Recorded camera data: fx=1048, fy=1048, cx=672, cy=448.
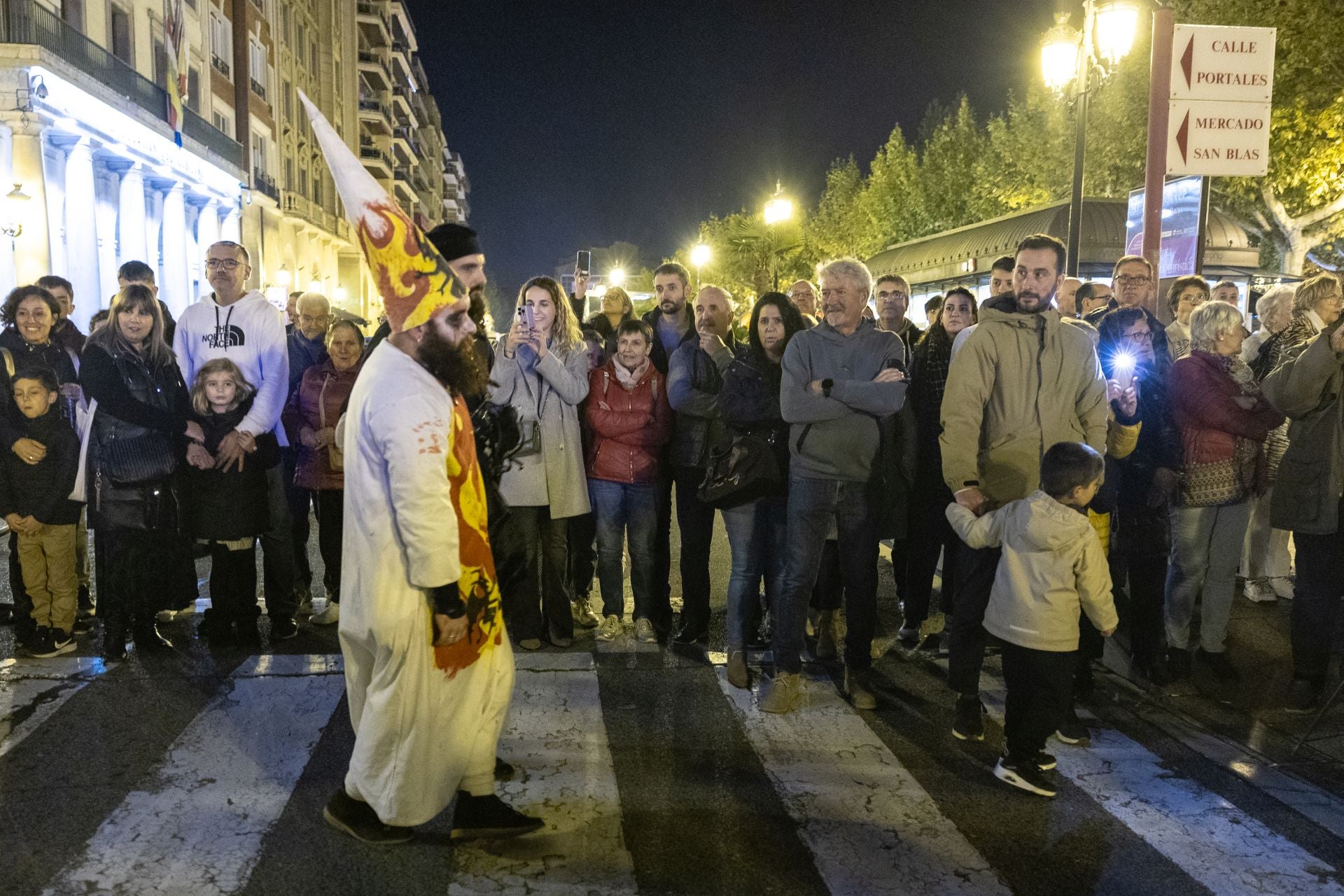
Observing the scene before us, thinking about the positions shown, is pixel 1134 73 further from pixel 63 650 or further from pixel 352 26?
pixel 352 26

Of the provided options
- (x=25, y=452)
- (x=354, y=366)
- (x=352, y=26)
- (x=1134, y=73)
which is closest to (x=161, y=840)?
(x=25, y=452)

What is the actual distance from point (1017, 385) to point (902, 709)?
1756 mm

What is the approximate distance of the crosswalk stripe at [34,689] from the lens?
4812mm

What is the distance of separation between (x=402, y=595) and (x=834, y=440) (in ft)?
8.41

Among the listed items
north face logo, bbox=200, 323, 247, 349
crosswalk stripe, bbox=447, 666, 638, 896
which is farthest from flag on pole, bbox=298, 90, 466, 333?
north face logo, bbox=200, 323, 247, 349

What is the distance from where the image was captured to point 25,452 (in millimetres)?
6000

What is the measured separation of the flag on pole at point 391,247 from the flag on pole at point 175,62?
30232 mm

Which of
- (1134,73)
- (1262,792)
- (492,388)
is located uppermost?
(1134,73)

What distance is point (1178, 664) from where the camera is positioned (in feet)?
19.5

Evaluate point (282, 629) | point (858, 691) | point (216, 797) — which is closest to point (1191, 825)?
point (858, 691)

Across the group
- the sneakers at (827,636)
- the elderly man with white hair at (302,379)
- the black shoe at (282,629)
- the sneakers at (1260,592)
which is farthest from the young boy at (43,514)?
the sneakers at (1260,592)

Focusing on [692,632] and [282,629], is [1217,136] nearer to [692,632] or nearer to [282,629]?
[692,632]

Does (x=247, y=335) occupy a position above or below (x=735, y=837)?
above

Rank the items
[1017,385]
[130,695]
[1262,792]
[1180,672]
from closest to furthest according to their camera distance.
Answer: [1262,792] < [1017,385] < [130,695] < [1180,672]
